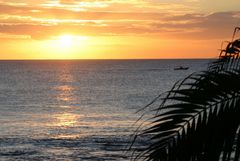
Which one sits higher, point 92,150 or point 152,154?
point 152,154

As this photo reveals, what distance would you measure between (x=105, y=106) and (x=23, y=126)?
23570 mm

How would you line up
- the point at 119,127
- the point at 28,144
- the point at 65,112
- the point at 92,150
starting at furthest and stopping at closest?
the point at 65,112 < the point at 119,127 < the point at 28,144 < the point at 92,150

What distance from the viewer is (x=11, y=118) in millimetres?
52219

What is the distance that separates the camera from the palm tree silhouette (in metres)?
2.35

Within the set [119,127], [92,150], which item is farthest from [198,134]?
[119,127]

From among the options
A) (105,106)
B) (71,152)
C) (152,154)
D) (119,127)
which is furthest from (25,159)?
(105,106)

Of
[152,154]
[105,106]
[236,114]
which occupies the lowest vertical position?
[105,106]

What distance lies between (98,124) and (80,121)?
15.6 ft

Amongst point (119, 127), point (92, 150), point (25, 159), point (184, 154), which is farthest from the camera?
point (119, 127)

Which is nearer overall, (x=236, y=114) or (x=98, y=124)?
(x=236, y=114)

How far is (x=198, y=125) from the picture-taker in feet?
7.95

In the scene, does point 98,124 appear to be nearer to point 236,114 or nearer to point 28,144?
point 28,144

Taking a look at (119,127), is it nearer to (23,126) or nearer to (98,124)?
(98,124)

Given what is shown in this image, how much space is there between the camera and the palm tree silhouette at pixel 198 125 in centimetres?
235
